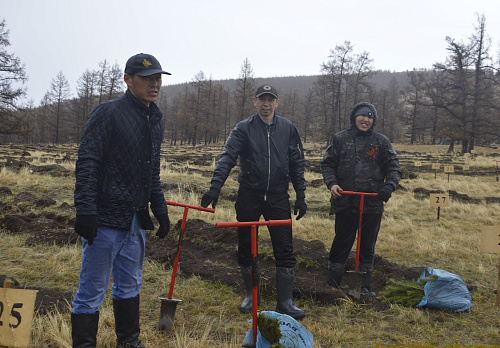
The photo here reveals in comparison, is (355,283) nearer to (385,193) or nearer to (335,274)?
(335,274)

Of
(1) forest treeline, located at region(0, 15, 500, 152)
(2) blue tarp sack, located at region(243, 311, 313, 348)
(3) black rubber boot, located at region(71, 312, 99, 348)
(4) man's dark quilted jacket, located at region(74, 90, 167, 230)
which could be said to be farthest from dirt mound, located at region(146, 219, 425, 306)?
(1) forest treeline, located at region(0, 15, 500, 152)

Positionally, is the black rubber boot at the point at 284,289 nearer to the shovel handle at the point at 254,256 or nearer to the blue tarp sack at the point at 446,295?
the shovel handle at the point at 254,256

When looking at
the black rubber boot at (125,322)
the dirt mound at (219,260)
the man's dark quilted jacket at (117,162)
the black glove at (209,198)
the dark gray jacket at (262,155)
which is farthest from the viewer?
the dirt mound at (219,260)

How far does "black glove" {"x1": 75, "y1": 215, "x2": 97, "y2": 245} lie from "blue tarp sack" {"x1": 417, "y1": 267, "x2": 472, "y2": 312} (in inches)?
133

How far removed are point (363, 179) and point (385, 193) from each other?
32 centimetres

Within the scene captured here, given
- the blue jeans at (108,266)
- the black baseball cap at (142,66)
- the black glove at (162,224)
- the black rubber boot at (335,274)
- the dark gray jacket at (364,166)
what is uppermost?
the black baseball cap at (142,66)

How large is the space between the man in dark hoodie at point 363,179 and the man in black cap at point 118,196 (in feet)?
7.86

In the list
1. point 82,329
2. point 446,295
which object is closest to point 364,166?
point 446,295

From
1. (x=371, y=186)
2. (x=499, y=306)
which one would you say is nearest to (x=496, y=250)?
(x=499, y=306)

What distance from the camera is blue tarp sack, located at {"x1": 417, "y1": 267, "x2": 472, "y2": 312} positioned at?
385cm

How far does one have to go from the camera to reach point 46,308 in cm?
342

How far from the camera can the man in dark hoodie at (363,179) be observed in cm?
429

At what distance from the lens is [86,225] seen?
7.30ft

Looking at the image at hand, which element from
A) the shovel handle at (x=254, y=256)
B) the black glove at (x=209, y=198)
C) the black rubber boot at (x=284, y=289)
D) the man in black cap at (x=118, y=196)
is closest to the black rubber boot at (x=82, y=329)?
the man in black cap at (x=118, y=196)
